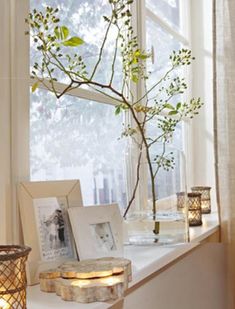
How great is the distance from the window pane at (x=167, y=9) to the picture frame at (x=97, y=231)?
1.15 meters

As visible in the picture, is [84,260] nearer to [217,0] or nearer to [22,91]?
[22,91]

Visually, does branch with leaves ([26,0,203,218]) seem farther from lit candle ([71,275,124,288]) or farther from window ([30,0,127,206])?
lit candle ([71,275,124,288])

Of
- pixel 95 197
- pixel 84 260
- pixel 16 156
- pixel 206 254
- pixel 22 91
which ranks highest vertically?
pixel 22 91

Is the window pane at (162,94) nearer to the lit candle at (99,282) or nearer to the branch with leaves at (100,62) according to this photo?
the branch with leaves at (100,62)

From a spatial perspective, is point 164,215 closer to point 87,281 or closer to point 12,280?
point 87,281

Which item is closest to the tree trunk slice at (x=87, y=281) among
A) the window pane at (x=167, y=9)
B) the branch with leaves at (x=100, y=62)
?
the branch with leaves at (x=100, y=62)

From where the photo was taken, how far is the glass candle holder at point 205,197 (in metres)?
2.19

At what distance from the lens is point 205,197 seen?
2248mm

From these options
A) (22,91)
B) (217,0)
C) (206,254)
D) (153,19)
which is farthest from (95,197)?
(217,0)

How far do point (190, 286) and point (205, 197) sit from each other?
2.16 ft

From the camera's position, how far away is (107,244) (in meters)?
1.13

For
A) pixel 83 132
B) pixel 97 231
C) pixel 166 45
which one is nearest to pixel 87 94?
pixel 83 132

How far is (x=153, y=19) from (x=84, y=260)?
131 centimetres

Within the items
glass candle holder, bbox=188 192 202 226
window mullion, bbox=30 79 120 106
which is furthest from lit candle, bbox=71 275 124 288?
glass candle holder, bbox=188 192 202 226
